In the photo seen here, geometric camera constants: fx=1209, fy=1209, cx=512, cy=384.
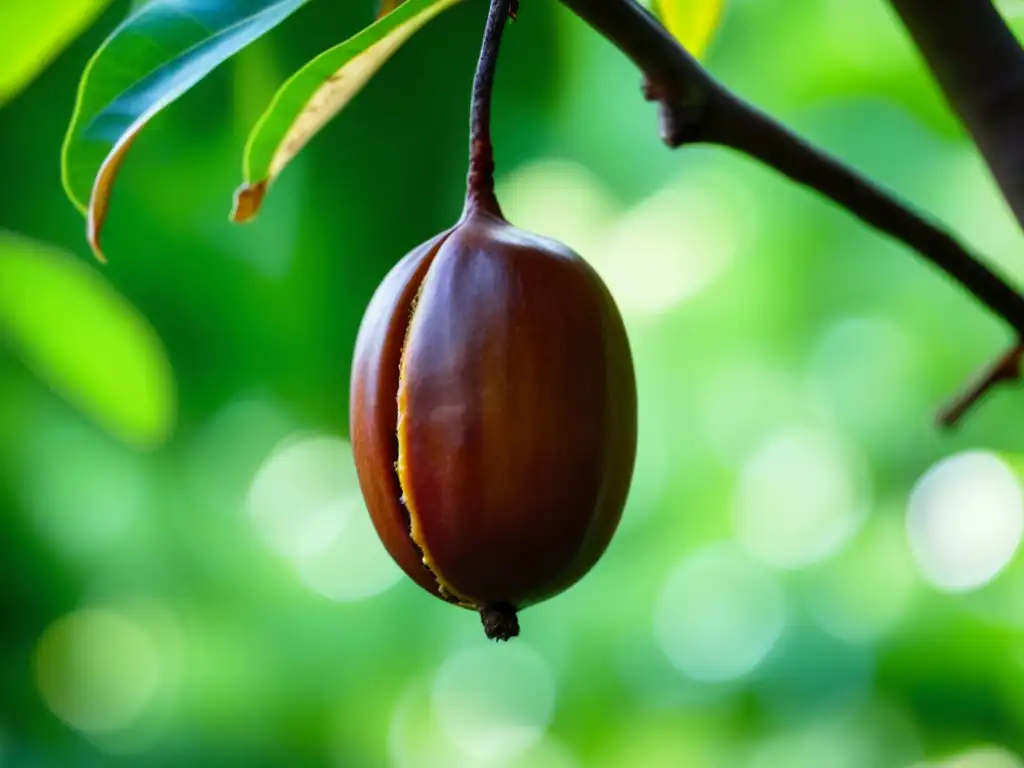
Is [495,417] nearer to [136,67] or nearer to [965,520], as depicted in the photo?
[136,67]

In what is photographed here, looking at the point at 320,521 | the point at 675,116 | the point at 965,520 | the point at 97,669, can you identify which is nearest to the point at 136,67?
the point at 675,116

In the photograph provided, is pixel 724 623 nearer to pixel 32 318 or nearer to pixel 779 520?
pixel 779 520

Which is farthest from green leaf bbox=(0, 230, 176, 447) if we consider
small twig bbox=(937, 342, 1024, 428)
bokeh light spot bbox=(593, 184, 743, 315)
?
bokeh light spot bbox=(593, 184, 743, 315)

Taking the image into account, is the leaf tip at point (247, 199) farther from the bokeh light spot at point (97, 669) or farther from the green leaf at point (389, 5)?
the bokeh light spot at point (97, 669)

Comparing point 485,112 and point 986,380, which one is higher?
point 485,112

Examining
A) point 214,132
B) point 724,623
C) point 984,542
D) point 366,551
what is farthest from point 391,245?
point 984,542

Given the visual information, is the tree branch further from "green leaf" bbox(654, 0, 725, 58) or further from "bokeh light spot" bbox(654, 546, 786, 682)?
"bokeh light spot" bbox(654, 546, 786, 682)

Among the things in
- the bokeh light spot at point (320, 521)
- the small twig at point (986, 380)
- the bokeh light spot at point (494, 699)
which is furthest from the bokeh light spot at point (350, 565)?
the small twig at point (986, 380)
